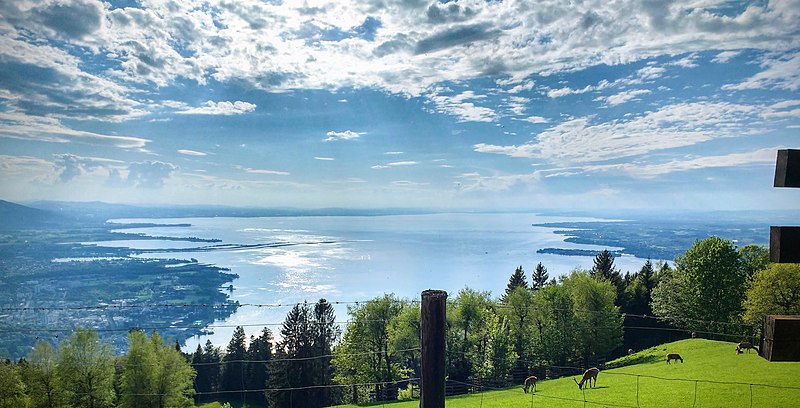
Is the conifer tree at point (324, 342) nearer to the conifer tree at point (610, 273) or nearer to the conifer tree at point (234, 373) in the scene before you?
the conifer tree at point (234, 373)

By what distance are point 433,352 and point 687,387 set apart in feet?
67.2

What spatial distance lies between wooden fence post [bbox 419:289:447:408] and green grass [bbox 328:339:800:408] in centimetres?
1661

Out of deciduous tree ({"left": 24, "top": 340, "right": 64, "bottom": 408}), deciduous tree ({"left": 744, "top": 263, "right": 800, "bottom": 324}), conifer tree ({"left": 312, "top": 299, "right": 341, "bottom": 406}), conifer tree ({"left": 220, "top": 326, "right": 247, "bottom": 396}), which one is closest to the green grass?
deciduous tree ({"left": 744, "top": 263, "right": 800, "bottom": 324})

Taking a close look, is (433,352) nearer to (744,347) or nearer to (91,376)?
(91,376)

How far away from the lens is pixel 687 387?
19.5 metres

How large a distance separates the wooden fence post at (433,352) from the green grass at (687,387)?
16611 mm

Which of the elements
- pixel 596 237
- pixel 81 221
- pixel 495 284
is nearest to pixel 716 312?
pixel 495 284

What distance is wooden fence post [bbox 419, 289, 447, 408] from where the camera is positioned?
412 centimetres

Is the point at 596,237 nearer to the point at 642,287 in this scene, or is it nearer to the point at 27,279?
the point at 642,287

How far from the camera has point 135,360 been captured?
25734mm

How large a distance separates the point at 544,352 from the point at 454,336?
7608mm

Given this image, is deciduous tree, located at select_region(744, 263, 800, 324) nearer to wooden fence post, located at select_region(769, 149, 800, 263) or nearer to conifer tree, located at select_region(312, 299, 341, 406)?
conifer tree, located at select_region(312, 299, 341, 406)

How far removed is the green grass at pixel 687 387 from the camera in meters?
16.9

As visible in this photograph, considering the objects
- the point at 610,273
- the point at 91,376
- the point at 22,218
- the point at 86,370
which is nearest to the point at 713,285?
the point at 610,273
